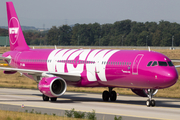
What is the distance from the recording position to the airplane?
27.6 m

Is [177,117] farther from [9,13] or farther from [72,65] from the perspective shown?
[9,13]

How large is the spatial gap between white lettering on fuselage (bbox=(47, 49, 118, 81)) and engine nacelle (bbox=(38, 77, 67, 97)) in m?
2.53

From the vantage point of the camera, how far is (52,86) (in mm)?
31984

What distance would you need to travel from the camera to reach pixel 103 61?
3138cm

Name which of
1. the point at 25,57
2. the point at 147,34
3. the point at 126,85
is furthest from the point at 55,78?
the point at 147,34

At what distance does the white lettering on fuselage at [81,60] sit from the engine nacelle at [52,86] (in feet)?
8.31

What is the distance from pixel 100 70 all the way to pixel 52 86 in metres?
4.67

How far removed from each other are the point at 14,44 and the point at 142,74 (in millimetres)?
19962

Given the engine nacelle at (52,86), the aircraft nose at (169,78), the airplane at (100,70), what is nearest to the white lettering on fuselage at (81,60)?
the airplane at (100,70)

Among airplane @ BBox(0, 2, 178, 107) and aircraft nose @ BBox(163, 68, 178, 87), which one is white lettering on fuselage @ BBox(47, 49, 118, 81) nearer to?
airplane @ BBox(0, 2, 178, 107)

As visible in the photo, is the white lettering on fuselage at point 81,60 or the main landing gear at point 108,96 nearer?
the white lettering on fuselage at point 81,60

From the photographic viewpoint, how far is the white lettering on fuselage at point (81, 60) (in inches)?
1243

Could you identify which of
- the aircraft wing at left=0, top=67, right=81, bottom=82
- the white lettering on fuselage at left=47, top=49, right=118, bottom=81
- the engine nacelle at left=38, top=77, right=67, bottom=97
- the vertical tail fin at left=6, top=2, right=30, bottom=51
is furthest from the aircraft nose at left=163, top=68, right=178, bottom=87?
the vertical tail fin at left=6, top=2, right=30, bottom=51

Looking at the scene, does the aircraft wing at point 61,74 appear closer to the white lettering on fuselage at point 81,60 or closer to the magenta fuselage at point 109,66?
the magenta fuselage at point 109,66
